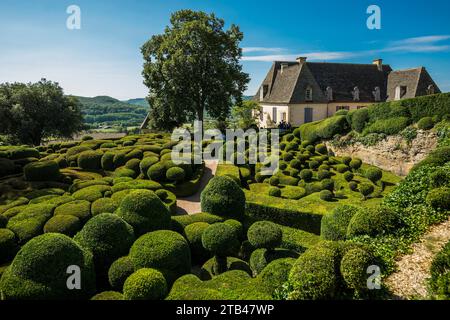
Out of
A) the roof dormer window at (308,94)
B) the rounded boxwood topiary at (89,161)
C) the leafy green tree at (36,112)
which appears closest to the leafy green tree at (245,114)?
the roof dormer window at (308,94)

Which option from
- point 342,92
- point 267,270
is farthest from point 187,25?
point 267,270

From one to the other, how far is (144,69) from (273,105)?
56.0ft

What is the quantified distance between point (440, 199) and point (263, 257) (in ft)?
21.5

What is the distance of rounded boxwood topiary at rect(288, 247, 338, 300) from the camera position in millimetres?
7008

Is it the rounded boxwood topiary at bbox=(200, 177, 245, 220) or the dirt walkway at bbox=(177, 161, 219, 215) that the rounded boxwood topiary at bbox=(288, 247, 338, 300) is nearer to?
the rounded boxwood topiary at bbox=(200, 177, 245, 220)

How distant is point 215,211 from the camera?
55.4 ft

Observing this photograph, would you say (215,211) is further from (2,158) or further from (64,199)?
(2,158)

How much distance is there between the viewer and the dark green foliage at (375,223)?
9.84 metres

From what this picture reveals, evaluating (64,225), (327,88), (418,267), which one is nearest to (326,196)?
(418,267)

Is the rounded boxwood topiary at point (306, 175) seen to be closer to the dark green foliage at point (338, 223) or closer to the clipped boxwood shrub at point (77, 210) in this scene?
the dark green foliage at point (338, 223)

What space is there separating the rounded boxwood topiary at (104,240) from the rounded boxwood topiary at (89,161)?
15.6 metres

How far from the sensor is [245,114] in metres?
43.2

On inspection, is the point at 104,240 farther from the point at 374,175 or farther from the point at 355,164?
the point at 355,164

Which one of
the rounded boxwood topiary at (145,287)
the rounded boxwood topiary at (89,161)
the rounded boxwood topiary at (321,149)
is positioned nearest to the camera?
the rounded boxwood topiary at (145,287)
